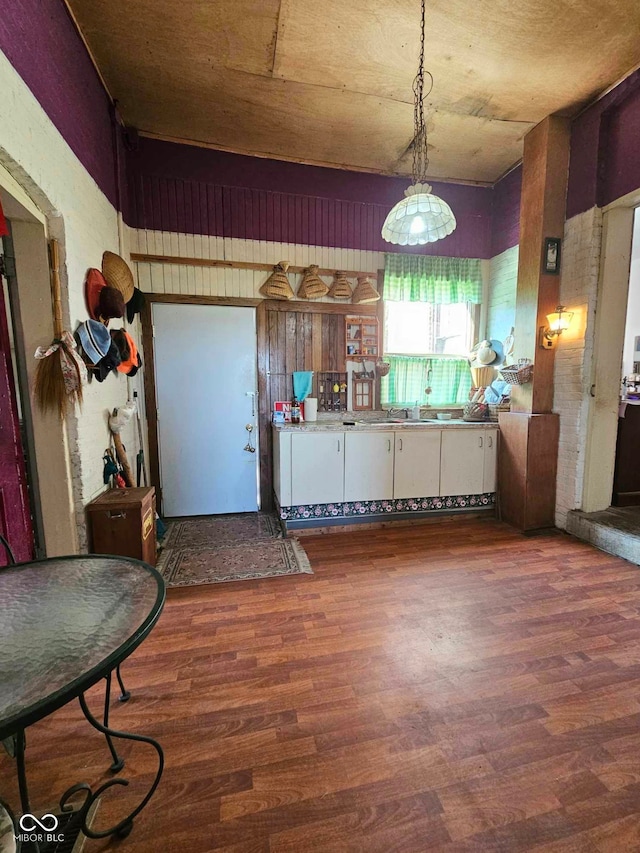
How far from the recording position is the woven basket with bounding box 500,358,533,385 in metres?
3.32

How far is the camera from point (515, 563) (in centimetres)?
274

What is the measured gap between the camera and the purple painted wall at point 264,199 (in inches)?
135

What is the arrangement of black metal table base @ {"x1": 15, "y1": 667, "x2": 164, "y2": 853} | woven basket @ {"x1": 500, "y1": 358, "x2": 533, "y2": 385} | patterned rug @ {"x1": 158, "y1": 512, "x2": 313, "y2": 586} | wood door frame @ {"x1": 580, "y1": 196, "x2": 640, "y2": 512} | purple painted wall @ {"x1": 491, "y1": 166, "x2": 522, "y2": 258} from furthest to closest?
purple painted wall @ {"x1": 491, "y1": 166, "x2": 522, "y2": 258} → woven basket @ {"x1": 500, "y1": 358, "x2": 533, "y2": 385} → wood door frame @ {"x1": 580, "y1": 196, "x2": 640, "y2": 512} → patterned rug @ {"x1": 158, "y1": 512, "x2": 313, "y2": 586} → black metal table base @ {"x1": 15, "y1": 667, "x2": 164, "y2": 853}

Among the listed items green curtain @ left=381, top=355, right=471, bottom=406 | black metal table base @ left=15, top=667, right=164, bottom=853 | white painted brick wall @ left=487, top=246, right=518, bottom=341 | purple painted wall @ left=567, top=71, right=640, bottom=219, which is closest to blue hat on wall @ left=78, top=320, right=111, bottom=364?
black metal table base @ left=15, top=667, right=164, bottom=853

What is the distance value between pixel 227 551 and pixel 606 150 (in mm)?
4536

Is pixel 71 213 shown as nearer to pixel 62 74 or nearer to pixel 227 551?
pixel 62 74

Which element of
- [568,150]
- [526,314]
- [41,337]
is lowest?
[41,337]

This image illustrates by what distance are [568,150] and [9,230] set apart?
4.28 meters

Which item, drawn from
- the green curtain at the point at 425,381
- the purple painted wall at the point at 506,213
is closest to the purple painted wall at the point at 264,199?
the purple painted wall at the point at 506,213

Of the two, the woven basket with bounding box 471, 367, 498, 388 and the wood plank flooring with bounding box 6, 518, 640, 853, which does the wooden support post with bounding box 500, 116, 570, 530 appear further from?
the wood plank flooring with bounding box 6, 518, 640, 853

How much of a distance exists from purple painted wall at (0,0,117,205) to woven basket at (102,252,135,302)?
50 centimetres

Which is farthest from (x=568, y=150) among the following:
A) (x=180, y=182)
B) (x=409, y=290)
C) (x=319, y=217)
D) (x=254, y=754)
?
(x=254, y=754)

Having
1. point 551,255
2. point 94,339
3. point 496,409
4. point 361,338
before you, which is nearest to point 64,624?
point 94,339

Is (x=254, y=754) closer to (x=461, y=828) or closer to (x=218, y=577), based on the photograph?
(x=461, y=828)
